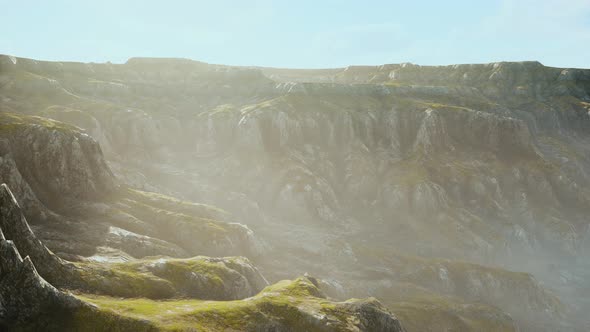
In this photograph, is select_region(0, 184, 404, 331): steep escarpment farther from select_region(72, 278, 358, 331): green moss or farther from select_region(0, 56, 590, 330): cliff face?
select_region(0, 56, 590, 330): cliff face

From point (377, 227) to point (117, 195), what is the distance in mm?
90938

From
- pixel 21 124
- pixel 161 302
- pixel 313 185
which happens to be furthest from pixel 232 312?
pixel 313 185

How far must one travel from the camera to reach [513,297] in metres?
104

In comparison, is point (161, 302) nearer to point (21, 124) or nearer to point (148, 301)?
point (148, 301)

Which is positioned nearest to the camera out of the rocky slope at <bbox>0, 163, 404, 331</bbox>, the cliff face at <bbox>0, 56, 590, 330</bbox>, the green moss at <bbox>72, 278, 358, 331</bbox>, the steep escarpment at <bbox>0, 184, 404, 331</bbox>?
the steep escarpment at <bbox>0, 184, 404, 331</bbox>

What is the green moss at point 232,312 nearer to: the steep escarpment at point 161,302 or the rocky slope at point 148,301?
the steep escarpment at point 161,302

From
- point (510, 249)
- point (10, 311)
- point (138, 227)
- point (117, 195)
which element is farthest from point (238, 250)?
point (510, 249)

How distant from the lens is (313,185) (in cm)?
14112

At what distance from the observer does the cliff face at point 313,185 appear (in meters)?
79.7

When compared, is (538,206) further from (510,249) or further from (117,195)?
(117,195)

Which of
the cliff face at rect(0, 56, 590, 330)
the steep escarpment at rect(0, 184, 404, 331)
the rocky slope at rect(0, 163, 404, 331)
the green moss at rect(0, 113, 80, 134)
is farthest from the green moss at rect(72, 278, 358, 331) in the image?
the green moss at rect(0, 113, 80, 134)

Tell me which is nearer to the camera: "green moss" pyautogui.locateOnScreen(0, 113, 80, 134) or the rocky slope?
the rocky slope

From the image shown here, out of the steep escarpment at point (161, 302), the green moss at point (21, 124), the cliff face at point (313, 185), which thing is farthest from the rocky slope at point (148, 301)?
the green moss at point (21, 124)

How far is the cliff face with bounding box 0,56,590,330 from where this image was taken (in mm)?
79688
